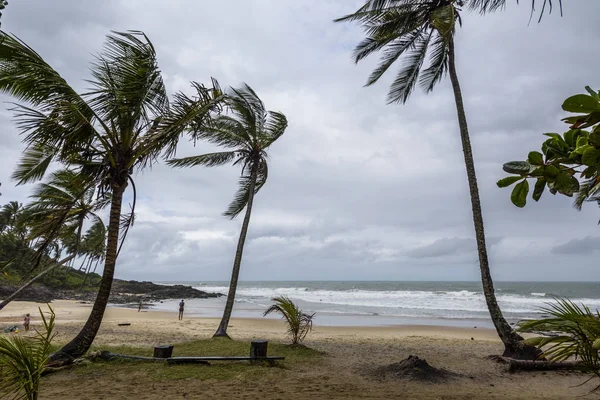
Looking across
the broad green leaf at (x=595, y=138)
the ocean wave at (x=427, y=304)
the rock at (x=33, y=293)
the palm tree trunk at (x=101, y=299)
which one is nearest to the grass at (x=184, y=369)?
the palm tree trunk at (x=101, y=299)

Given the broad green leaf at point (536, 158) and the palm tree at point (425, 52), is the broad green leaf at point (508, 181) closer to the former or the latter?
the broad green leaf at point (536, 158)

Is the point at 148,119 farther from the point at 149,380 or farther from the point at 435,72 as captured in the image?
the point at 435,72

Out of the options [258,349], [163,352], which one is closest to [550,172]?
[258,349]

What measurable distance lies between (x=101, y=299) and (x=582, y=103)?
7.15 metres

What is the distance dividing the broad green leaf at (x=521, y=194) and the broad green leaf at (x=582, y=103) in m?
0.53

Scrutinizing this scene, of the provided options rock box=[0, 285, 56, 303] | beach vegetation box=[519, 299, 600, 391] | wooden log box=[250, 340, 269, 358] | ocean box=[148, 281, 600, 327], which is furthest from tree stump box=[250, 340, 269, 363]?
rock box=[0, 285, 56, 303]

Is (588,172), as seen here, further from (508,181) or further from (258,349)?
(258,349)

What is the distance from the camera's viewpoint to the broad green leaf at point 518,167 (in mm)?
2033

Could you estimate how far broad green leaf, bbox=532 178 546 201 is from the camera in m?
2.10

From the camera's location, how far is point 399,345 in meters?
10.9

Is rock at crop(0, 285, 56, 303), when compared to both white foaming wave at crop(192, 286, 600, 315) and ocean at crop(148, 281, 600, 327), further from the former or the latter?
white foaming wave at crop(192, 286, 600, 315)

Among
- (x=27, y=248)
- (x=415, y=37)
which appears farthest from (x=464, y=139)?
(x=27, y=248)

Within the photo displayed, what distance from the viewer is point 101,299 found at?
6.55 meters

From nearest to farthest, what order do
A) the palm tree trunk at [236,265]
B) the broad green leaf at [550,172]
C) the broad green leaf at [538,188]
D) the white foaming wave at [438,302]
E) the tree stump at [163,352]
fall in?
the broad green leaf at [550,172], the broad green leaf at [538,188], the tree stump at [163,352], the palm tree trunk at [236,265], the white foaming wave at [438,302]
